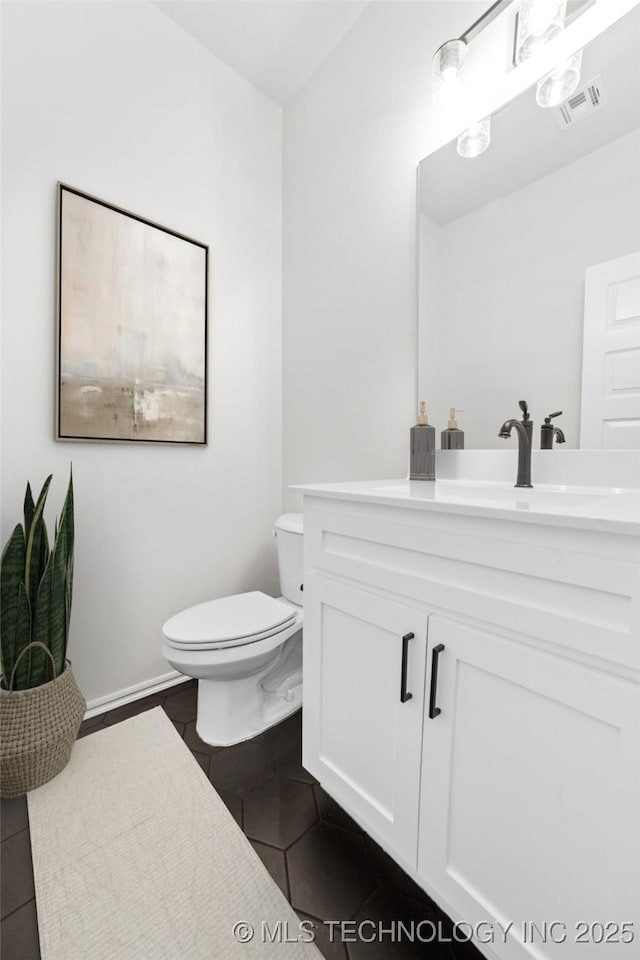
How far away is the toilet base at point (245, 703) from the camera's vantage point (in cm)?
141

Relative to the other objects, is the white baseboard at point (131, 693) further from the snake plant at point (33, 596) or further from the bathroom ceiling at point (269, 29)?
the bathroom ceiling at point (269, 29)

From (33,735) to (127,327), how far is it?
140 cm

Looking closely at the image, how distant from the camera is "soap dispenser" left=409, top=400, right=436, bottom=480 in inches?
53.3

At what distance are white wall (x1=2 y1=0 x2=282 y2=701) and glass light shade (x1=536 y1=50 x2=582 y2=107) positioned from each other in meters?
1.27

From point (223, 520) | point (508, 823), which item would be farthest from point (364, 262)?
point (508, 823)

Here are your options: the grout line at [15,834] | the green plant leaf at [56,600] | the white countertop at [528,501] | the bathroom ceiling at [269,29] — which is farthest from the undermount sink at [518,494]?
the bathroom ceiling at [269,29]

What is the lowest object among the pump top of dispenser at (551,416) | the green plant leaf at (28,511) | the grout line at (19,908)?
the grout line at (19,908)

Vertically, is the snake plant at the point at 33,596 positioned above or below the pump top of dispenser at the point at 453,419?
below

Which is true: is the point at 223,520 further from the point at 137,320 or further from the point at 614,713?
the point at 614,713

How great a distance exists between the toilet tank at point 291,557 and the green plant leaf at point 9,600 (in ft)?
2.90

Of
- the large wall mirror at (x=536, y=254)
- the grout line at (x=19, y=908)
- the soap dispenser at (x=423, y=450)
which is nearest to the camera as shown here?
the grout line at (x=19, y=908)

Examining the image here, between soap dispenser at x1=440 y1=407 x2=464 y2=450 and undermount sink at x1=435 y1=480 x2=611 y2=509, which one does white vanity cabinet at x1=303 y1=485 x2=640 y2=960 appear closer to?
undermount sink at x1=435 y1=480 x2=611 y2=509

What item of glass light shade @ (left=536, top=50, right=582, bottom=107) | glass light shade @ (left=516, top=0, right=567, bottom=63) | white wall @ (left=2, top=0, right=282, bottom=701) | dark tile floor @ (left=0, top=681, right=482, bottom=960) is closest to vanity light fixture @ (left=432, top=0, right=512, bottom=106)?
glass light shade @ (left=516, top=0, right=567, bottom=63)

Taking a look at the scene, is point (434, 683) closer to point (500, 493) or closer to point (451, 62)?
point (500, 493)
